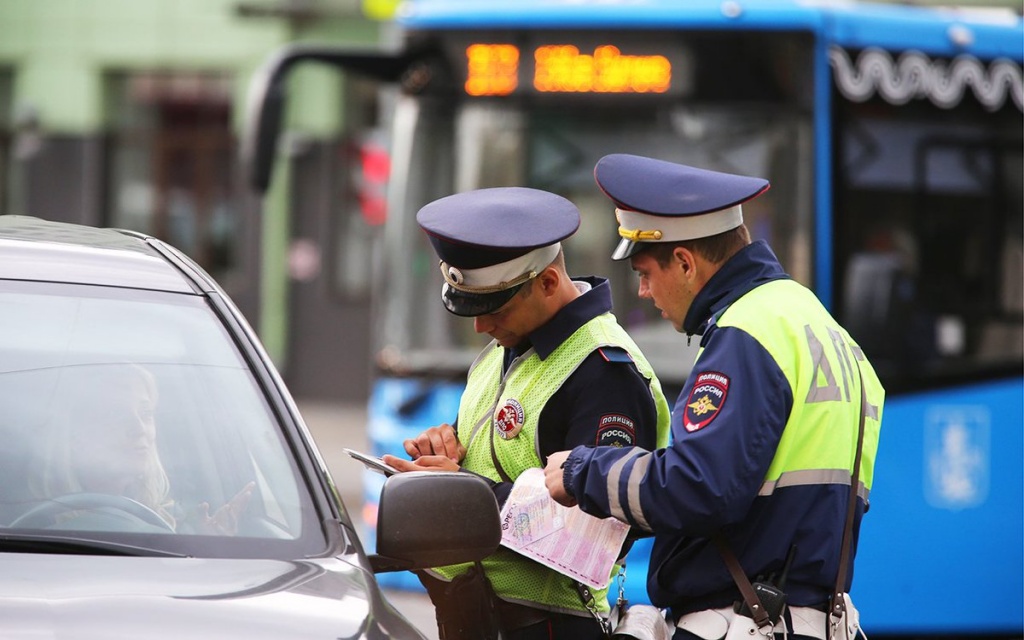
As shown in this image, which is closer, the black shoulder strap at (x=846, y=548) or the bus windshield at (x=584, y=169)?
the black shoulder strap at (x=846, y=548)

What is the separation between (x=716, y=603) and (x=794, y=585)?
156mm

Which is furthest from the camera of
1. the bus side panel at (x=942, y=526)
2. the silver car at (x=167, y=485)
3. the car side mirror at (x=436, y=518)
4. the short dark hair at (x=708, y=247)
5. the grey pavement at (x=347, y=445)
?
the grey pavement at (x=347, y=445)

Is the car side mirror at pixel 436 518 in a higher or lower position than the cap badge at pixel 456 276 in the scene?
lower

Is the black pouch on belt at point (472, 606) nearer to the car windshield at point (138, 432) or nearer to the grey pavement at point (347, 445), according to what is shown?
the car windshield at point (138, 432)

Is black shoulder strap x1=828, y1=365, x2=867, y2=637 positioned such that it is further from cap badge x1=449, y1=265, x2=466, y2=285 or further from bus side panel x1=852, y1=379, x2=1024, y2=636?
bus side panel x1=852, y1=379, x2=1024, y2=636

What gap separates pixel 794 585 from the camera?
3.29 metres

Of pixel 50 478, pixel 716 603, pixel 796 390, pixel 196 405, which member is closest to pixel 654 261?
pixel 796 390

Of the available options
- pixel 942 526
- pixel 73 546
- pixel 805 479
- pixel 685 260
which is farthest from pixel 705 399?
pixel 942 526

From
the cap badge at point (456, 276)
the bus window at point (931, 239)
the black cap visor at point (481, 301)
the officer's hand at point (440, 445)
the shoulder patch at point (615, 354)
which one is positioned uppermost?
the cap badge at point (456, 276)

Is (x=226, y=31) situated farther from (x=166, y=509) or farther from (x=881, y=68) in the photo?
(x=166, y=509)

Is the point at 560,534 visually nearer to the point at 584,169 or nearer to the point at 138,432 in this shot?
the point at 138,432

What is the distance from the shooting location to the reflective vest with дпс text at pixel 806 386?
10.6 ft

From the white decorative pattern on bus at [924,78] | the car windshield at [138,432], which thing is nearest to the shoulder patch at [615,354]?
the car windshield at [138,432]

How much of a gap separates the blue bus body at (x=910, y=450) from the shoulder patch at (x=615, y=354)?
4.01 meters
